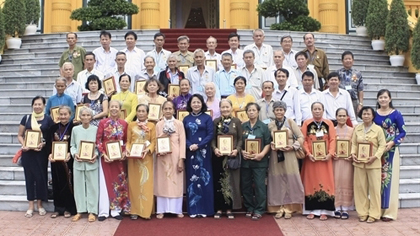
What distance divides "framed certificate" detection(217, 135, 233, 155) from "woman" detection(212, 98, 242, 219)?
9 centimetres

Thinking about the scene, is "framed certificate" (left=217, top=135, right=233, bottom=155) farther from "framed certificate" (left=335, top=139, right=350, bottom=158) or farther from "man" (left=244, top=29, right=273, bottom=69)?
"man" (left=244, top=29, right=273, bottom=69)

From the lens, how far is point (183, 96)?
735 centimetres

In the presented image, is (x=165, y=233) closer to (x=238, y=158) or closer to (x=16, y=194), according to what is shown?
(x=238, y=158)

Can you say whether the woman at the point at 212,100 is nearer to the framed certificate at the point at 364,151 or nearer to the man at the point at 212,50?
the man at the point at 212,50

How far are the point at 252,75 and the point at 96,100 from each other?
103 inches

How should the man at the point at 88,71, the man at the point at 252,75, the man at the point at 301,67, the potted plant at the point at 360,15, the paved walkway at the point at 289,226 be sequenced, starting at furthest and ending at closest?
the potted plant at the point at 360,15 < the man at the point at 88,71 < the man at the point at 301,67 < the man at the point at 252,75 < the paved walkway at the point at 289,226

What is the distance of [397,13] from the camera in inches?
493

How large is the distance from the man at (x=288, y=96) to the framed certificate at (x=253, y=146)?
83 cm

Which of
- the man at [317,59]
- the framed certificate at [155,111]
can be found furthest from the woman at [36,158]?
the man at [317,59]

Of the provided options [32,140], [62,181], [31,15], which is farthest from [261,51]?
[31,15]

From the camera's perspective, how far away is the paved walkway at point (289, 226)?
19.8ft

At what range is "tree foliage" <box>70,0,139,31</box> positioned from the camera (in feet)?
47.8

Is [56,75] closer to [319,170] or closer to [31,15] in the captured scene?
[31,15]

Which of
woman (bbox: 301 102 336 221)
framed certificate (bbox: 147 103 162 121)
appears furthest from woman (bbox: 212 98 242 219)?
woman (bbox: 301 102 336 221)
